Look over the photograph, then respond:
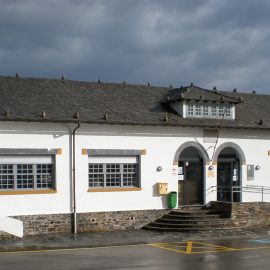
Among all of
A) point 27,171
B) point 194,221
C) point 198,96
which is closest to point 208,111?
point 198,96

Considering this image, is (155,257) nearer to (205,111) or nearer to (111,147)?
(111,147)

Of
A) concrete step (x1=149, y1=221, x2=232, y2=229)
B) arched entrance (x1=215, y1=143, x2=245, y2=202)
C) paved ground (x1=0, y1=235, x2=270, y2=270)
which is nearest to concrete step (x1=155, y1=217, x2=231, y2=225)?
concrete step (x1=149, y1=221, x2=232, y2=229)

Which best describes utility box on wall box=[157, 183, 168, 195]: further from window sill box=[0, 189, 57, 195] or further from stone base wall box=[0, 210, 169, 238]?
window sill box=[0, 189, 57, 195]

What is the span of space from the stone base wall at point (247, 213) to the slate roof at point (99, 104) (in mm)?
3814

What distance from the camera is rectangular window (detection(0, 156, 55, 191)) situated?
23.1m

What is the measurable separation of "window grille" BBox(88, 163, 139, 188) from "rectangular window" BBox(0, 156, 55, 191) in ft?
6.20

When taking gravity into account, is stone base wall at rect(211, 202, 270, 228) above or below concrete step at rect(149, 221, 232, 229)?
above

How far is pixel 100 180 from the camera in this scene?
25000mm

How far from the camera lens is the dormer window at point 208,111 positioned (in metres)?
27.4

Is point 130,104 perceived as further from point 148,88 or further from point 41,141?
point 41,141

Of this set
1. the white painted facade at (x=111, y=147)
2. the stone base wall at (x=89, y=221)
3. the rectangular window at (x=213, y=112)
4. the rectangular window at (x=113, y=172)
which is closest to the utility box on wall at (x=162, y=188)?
the white painted facade at (x=111, y=147)

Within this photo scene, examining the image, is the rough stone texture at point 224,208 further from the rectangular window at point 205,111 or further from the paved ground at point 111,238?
the rectangular window at point 205,111

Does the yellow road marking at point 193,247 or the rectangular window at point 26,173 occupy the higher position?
the rectangular window at point 26,173

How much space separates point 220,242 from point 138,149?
632cm
